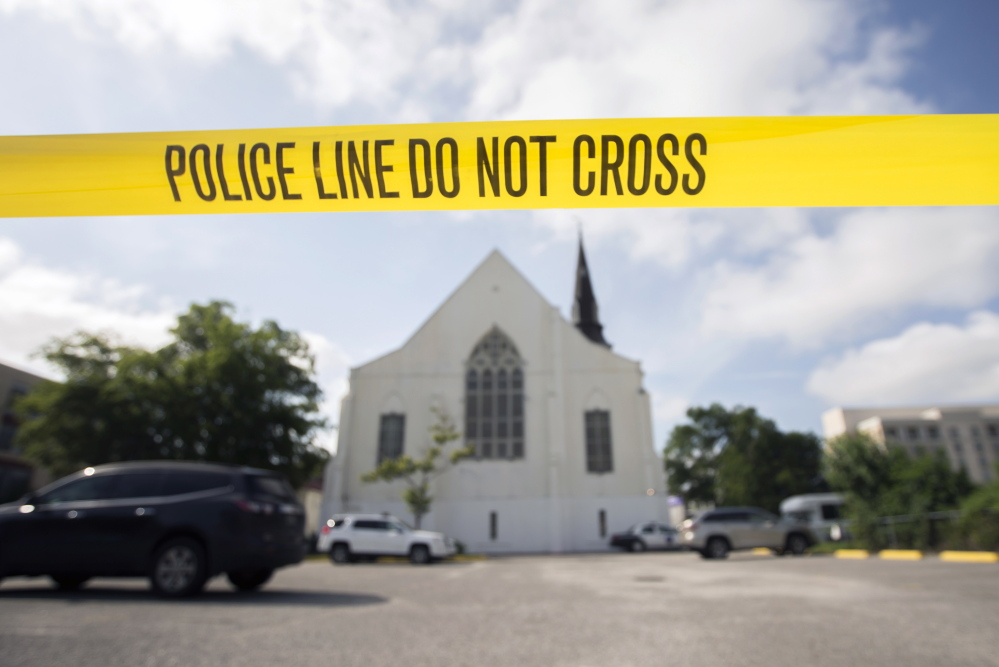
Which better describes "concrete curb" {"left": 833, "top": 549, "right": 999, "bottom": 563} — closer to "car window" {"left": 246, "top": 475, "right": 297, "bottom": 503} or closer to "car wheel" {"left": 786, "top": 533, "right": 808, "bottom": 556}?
"car wheel" {"left": 786, "top": 533, "right": 808, "bottom": 556}

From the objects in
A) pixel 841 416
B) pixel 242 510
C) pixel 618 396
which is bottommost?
pixel 242 510

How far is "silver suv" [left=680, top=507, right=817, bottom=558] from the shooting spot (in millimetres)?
17891

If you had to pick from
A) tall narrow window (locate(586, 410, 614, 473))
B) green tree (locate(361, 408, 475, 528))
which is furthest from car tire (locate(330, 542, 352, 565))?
tall narrow window (locate(586, 410, 614, 473))

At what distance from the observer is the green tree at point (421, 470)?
28.4 meters

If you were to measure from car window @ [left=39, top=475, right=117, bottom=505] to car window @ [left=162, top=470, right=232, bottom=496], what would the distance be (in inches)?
27.0

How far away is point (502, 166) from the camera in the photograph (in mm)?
2906

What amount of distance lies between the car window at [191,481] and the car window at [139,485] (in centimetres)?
8

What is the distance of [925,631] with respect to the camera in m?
4.71

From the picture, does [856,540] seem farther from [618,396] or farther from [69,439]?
[69,439]

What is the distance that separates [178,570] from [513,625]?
4224 mm

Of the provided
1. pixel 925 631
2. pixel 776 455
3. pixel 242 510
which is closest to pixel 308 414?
pixel 242 510

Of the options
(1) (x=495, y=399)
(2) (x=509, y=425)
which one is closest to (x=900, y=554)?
(2) (x=509, y=425)

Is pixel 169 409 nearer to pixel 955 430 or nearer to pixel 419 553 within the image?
pixel 419 553

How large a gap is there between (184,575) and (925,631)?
24.6 ft
